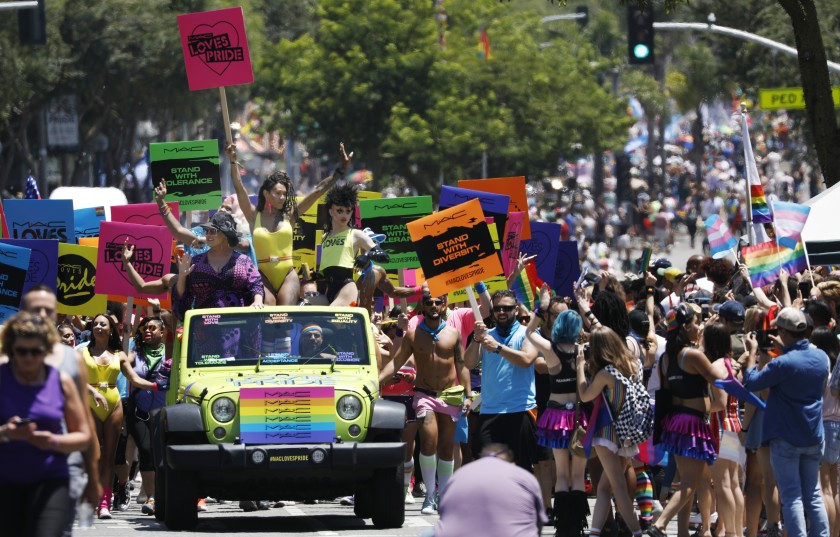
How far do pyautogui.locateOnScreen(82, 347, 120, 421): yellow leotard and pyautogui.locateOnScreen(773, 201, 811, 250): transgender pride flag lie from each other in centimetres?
565

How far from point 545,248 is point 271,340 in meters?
6.10

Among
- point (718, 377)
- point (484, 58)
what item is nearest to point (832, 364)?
point (718, 377)

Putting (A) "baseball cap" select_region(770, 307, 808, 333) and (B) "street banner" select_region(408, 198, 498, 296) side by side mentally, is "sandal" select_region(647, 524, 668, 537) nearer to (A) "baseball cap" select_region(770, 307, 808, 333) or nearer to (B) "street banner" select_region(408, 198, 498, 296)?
(A) "baseball cap" select_region(770, 307, 808, 333)

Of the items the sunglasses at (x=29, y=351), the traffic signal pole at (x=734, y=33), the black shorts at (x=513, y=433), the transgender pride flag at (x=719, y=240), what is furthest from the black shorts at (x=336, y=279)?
the traffic signal pole at (x=734, y=33)

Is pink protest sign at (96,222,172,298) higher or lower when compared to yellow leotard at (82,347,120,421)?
higher

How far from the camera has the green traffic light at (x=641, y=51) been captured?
29078 mm

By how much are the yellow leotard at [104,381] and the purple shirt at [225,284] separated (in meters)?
0.89

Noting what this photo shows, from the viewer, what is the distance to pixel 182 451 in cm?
1362

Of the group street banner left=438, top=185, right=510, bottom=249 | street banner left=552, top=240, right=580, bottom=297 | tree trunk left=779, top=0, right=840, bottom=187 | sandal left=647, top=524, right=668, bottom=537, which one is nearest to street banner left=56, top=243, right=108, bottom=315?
street banner left=438, top=185, right=510, bottom=249

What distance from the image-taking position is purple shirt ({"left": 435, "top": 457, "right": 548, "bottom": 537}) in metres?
9.22

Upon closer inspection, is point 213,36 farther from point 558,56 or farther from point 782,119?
point 782,119

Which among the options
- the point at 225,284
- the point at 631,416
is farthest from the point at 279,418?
the point at 631,416

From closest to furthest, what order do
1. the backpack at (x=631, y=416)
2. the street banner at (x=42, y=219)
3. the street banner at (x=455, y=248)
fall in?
the backpack at (x=631, y=416) < the street banner at (x=455, y=248) < the street banner at (x=42, y=219)

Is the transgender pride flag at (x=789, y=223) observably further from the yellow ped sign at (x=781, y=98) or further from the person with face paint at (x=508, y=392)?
the yellow ped sign at (x=781, y=98)
